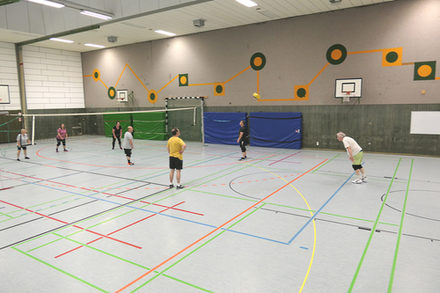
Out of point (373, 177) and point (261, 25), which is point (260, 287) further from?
point (261, 25)

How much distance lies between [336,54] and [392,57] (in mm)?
2476

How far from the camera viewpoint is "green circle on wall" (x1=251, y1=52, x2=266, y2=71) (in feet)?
56.5

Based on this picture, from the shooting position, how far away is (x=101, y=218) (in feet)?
22.9

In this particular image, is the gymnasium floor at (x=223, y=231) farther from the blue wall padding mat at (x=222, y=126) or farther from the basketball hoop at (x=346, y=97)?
the blue wall padding mat at (x=222, y=126)

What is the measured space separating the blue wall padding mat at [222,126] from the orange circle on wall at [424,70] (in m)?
8.75

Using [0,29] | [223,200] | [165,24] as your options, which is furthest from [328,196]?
[0,29]

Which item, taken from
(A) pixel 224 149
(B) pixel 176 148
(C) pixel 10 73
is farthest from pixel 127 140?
(C) pixel 10 73

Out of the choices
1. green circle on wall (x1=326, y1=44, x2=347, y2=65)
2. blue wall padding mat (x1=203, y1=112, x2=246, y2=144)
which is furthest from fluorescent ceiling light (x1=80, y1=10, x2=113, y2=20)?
green circle on wall (x1=326, y1=44, x2=347, y2=65)

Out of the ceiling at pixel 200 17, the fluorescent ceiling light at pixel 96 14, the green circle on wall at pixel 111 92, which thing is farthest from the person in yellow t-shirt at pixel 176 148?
the green circle on wall at pixel 111 92

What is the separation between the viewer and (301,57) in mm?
16141

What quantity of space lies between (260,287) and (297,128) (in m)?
13.2

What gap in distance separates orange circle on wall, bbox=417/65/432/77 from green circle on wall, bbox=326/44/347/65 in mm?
3250

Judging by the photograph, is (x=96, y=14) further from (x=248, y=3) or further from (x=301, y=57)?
(x=301, y=57)

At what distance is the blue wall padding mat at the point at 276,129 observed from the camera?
16.6 metres
